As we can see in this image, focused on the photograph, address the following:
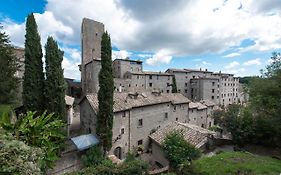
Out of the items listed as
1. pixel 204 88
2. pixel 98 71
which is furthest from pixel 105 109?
pixel 204 88

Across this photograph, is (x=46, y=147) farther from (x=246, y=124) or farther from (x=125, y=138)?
(x=246, y=124)

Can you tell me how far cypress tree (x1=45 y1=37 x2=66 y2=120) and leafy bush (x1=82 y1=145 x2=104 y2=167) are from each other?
4.77 metres

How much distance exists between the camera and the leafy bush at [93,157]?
1839 cm

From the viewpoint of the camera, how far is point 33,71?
2014 cm

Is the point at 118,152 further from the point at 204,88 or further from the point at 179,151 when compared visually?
the point at 204,88

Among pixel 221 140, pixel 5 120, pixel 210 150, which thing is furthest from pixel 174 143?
pixel 5 120

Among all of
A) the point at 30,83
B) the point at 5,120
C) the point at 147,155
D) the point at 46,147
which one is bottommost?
the point at 147,155

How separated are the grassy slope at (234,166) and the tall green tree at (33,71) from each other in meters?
17.7

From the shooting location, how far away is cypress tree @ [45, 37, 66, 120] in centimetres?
1942

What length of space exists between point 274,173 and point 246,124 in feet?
28.0

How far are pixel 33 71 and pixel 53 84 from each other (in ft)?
9.52

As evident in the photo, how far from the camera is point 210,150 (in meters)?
18.6

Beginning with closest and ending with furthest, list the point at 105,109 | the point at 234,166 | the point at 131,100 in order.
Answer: the point at 234,166 < the point at 105,109 < the point at 131,100

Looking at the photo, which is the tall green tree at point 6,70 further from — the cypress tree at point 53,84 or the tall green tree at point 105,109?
the tall green tree at point 105,109
